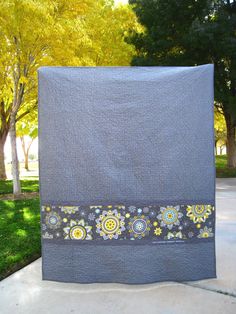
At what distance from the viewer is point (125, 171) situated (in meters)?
3.00

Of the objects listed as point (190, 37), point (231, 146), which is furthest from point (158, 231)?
point (231, 146)

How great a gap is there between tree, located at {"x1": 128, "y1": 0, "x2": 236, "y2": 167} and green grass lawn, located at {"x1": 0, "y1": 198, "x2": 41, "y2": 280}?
25.7 ft

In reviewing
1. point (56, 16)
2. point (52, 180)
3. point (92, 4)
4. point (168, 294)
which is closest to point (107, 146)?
point (52, 180)

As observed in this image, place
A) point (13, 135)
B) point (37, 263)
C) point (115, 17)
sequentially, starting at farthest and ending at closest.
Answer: point (115, 17) → point (13, 135) → point (37, 263)

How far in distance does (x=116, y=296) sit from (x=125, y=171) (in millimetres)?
1081

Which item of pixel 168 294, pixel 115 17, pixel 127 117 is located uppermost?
pixel 115 17

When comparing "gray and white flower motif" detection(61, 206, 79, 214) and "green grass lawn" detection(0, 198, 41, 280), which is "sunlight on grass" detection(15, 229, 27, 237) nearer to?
"green grass lawn" detection(0, 198, 41, 280)

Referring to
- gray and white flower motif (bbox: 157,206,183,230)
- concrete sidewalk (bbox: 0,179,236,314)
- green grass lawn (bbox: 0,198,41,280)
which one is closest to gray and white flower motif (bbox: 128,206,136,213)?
gray and white flower motif (bbox: 157,206,183,230)

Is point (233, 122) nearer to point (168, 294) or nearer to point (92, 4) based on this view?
point (92, 4)

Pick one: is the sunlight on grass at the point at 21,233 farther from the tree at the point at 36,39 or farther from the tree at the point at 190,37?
the tree at the point at 190,37

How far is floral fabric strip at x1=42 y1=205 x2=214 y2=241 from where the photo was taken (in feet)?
9.98

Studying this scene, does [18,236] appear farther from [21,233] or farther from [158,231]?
[158,231]

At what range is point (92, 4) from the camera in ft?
30.5

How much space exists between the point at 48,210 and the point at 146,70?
1568mm
